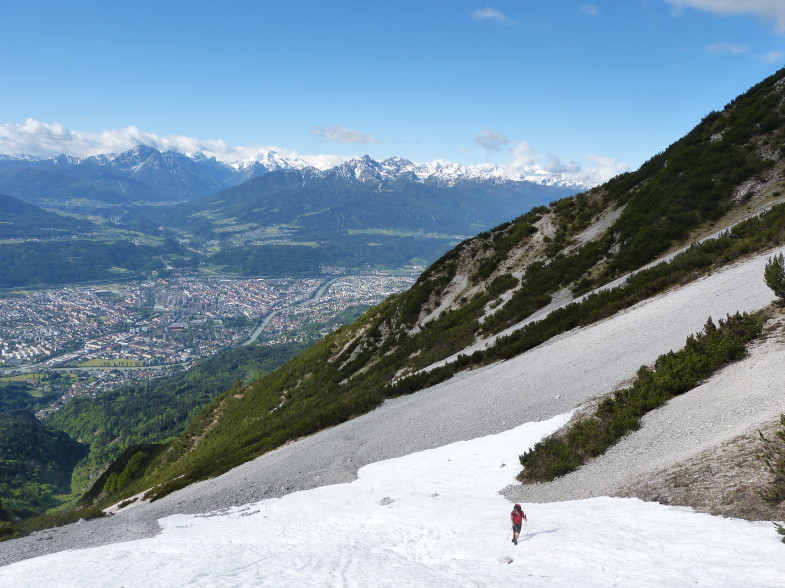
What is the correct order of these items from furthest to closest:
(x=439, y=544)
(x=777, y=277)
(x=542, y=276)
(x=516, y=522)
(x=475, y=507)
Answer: (x=542, y=276), (x=777, y=277), (x=475, y=507), (x=439, y=544), (x=516, y=522)

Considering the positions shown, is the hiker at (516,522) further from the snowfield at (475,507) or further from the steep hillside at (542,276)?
the steep hillside at (542,276)

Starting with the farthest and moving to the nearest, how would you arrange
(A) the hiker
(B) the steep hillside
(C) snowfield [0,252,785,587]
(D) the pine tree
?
1. (B) the steep hillside
2. (D) the pine tree
3. (A) the hiker
4. (C) snowfield [0,252,785,587]

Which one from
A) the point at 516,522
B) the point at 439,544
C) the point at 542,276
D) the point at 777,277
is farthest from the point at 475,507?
the point at 542,276

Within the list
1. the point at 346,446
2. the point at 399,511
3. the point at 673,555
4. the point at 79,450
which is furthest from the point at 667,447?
the point at 79,450

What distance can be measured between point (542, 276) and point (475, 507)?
25.3 m

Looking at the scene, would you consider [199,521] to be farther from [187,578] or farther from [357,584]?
[357,584]

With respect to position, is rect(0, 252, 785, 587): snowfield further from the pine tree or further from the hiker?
the pine tree

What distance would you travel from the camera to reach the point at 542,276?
34.7m

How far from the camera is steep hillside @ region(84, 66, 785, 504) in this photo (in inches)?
1033

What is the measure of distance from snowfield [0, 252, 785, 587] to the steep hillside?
275 cm

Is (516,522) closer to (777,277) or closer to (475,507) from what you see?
(475,507)

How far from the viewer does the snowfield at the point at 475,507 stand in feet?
27.6

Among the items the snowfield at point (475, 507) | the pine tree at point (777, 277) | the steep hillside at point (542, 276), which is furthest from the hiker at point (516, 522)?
the steep hillside at point (542, 276)

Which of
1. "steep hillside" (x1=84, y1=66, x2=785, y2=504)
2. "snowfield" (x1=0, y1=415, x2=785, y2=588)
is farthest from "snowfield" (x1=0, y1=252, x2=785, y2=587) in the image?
"steep hillside" (x1=84, y1=66, x2=785, y2=504)
